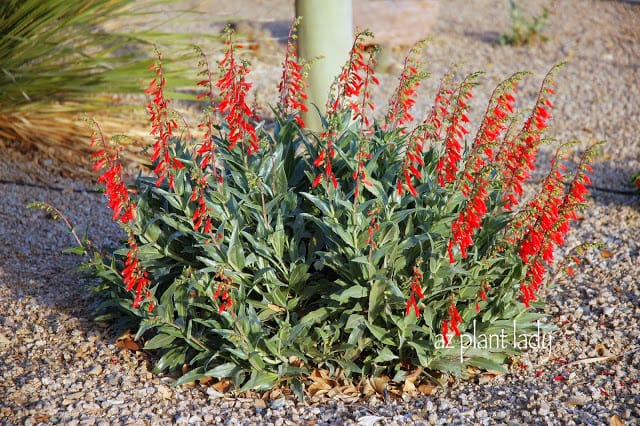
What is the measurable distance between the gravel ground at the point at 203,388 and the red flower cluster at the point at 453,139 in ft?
2.92

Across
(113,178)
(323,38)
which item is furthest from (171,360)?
(323,38)

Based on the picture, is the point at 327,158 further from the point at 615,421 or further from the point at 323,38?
the point at 323,38

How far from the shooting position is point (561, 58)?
26.3 ft

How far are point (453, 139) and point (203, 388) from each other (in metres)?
1.38

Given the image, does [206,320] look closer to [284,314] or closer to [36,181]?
[284,314]

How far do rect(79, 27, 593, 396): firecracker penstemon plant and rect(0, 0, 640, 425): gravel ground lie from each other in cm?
14

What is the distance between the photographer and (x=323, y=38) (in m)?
4.66

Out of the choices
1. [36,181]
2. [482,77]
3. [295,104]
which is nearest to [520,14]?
[482,77]

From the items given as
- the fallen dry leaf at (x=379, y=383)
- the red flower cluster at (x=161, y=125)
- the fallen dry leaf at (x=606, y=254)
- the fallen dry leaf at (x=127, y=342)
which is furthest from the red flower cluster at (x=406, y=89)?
the fallen dry leaf at (x=606, y=254)

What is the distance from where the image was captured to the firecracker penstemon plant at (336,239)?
2.77 meters

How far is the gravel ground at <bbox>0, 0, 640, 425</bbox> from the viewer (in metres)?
2.87

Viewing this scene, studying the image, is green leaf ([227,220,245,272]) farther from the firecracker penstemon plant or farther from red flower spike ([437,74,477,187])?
red flower spike ([437,74,477,187])

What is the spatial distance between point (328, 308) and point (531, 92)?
4.77m

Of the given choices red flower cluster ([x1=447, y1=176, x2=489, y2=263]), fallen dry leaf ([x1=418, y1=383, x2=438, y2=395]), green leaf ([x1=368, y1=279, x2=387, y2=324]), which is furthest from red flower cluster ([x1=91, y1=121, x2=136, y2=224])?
fallen dry leaf ([x1=418, y1=383, x2=438, y2=395])
